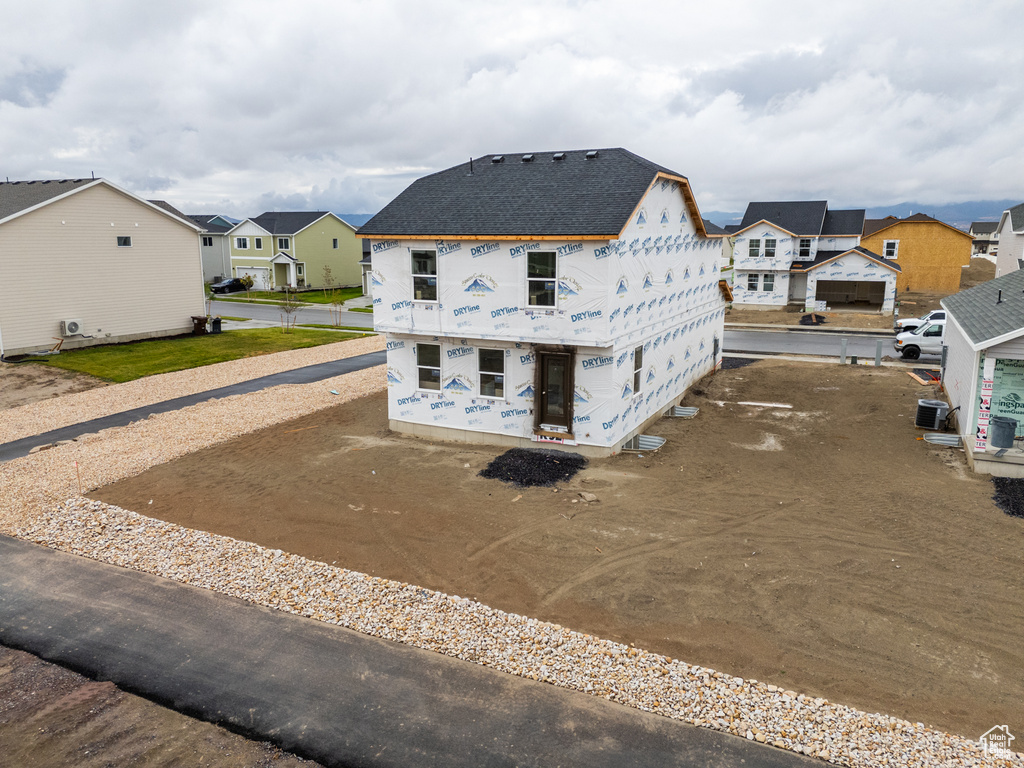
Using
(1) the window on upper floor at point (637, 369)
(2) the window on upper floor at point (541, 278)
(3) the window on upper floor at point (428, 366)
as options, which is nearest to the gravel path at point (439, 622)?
(3) the window on upper floor at point (428, 366)

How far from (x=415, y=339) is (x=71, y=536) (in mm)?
9118

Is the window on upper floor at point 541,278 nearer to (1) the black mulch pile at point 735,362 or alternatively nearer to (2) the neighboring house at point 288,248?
(1) the black mulch pile at point 735,362

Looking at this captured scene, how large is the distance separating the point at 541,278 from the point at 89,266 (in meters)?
25.8

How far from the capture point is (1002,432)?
603 inches

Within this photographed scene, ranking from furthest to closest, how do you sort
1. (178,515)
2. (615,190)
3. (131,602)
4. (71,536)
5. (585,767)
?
(615,190)
(178,515)
(71,536)
(131,602)
(585,767)

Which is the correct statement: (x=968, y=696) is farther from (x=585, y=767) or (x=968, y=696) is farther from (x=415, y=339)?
(x=415, y=339)

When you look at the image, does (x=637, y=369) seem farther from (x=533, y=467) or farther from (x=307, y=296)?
(x=307, y=296)

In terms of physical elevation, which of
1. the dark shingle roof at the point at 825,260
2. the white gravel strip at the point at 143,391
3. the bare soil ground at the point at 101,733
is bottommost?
the bare soil ground at the point at 101,733

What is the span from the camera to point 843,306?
50625 millimetres

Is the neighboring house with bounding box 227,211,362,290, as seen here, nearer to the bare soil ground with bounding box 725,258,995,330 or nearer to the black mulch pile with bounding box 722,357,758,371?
the bare soil ground with bounding box 725,258,995,330

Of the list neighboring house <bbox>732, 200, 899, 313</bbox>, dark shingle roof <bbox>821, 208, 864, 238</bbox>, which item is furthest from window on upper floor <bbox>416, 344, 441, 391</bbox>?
dark shingle roof <bbox>821, 208, 864, 238</bbox>

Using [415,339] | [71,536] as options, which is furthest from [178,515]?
[415,339]

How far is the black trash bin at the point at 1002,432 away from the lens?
1525 cm

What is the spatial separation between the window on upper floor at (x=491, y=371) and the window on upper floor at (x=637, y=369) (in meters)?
3.63
